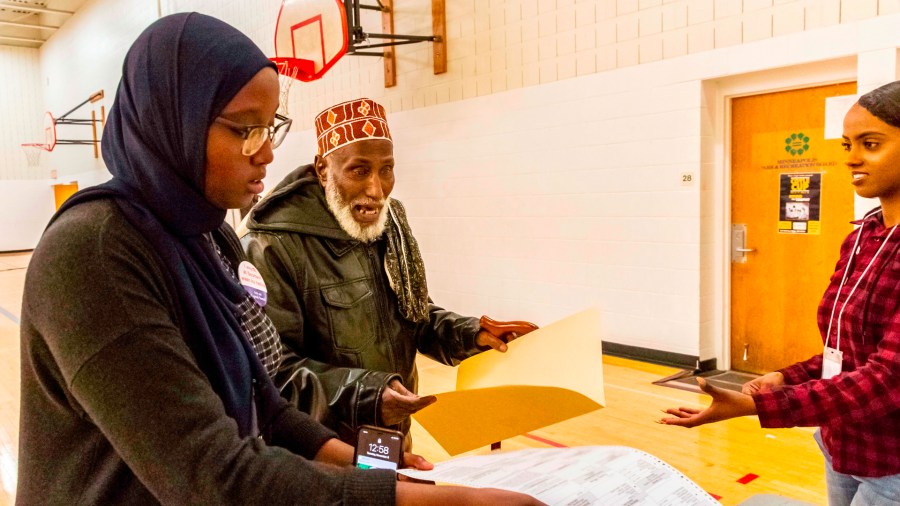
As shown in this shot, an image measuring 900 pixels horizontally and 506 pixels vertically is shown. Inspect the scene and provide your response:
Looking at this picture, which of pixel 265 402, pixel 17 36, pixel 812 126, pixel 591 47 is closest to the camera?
pixel 265 402

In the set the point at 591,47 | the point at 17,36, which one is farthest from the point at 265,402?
the point at 17,36

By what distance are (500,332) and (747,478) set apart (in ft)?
6.23

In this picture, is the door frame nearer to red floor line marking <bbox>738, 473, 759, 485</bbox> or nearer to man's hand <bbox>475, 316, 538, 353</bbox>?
red floor line marking <bbox>738, 473, 759, 485</bbox>

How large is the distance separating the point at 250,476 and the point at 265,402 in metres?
0.30

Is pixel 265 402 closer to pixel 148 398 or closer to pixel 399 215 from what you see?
pixel 148 398

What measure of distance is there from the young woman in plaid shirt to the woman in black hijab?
2.43 feet

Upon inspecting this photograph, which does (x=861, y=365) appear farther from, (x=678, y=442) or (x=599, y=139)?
(x=599, y=139)

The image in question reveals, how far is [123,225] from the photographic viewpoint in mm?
707

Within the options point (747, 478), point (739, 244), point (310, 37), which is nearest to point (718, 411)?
point (747, 478)

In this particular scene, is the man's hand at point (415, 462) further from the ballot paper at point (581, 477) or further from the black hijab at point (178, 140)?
the black hijab at point (178, 140)

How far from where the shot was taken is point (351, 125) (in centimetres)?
172

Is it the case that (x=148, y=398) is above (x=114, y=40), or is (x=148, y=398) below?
below

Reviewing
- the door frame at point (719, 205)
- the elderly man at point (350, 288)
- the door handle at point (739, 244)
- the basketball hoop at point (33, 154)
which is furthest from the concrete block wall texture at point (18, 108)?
the elderly man at point (350, 288)

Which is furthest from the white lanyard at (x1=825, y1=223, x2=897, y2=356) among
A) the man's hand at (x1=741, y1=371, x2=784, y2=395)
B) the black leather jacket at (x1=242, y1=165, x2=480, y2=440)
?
the black leather jacket at (x1=242, y1=165, x2=480, y2=440)
